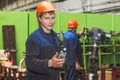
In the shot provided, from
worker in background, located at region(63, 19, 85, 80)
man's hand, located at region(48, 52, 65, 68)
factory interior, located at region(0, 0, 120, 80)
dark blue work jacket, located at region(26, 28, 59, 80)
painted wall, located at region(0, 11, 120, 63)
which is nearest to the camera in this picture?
man's hand, located at region(48, 52, 65, 68)

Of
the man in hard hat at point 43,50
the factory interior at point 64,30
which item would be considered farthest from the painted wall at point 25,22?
the man in hard hat at point 43,50

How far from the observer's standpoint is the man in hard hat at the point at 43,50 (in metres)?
2.96

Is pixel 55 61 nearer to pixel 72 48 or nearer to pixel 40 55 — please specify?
pixel 40 55

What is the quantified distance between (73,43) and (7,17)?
373cm

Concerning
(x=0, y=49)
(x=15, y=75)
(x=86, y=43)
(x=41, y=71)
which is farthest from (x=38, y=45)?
(x=86, y=43)

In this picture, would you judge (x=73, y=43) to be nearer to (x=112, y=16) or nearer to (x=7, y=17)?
(x=7, y=17)

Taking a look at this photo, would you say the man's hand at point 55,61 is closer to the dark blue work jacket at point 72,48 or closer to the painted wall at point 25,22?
the dark blue work jacket at point 72,48

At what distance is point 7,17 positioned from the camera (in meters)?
10.5

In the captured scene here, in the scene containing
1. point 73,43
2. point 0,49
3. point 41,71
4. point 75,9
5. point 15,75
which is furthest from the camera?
point 75,9

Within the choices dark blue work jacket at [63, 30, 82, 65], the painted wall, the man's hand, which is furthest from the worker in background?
the man's hand

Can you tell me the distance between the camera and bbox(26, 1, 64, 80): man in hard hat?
9.72ft

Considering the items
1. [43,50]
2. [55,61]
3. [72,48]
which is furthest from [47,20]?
[72,48]

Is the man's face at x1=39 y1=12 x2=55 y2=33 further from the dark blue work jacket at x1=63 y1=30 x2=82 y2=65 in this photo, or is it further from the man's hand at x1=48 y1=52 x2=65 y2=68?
the dark blue work jacket at x1=63 y1=30 x2=82 y2=65

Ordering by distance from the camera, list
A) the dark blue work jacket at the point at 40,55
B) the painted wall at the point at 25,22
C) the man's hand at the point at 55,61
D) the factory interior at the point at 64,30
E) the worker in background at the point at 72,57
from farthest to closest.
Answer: the painted wall at the point at 25,22
the factory interior at the point at 64,30
the worker in background at the point at 72,57
the dark blue work jacket at the point at 40,55
the man's hand at the point at 55,61
